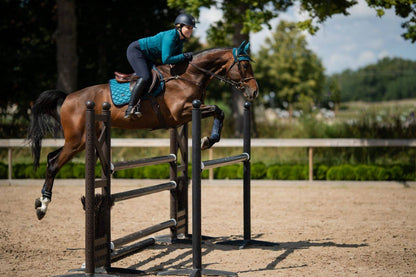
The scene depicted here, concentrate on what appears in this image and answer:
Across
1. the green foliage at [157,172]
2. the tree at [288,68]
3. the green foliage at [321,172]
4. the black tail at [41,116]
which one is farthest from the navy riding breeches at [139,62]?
the tree at [288,68]

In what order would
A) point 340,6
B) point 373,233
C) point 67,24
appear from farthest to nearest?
point 67,24 → point 340,6 → point 373,233

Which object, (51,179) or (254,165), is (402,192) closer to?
(254,165)

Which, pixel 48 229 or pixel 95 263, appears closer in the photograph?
pixel 95 263

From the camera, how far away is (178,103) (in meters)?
5.44

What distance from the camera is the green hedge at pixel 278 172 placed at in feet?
38.8

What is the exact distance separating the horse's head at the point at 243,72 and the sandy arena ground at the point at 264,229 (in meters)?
1.85

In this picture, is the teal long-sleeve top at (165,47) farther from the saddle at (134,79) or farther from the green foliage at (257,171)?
the green foliage at (257,171)

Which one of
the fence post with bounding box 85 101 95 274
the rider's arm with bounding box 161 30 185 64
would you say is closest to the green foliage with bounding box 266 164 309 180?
the rider's arm with bounding box 161 30 185 64

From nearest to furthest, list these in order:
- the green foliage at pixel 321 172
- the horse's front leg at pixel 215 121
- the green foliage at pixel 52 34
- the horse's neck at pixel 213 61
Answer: the horse's front leg at pixel 215 121
the horse's neck at pixel 213 61
the green foliage at pixel 321 172
the green foliage at pixel 52 34

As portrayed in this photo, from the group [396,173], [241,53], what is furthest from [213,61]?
[396,173]

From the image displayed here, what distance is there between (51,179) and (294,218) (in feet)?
13.4

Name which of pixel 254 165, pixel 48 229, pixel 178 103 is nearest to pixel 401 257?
pixel 178 103

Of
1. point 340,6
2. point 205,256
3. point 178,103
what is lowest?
point 205,256

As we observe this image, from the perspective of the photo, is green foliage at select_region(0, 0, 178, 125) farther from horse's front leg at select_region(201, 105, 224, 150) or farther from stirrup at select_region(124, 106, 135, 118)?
horse's front leg at select_region(201, 105, 224, 150)
